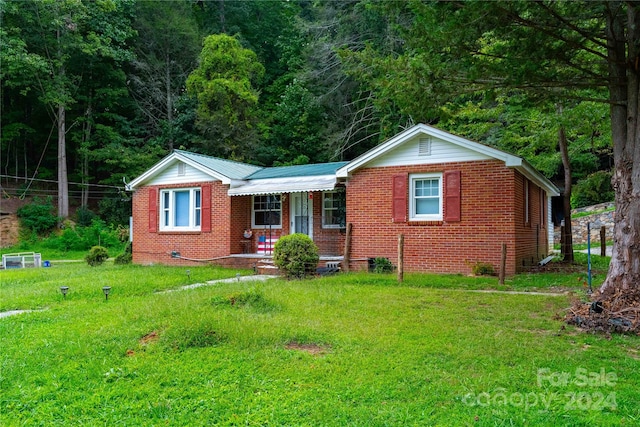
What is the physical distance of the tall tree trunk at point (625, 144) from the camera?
6.55m

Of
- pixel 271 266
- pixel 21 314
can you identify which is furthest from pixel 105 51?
pixel 21 314

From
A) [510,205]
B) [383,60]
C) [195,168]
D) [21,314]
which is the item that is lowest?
[21,314]

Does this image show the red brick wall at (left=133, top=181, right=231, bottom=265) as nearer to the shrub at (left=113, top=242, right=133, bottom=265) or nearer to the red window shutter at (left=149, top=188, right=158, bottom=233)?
the red window shutter at (left=149, top=188, right=158, bottom=233)

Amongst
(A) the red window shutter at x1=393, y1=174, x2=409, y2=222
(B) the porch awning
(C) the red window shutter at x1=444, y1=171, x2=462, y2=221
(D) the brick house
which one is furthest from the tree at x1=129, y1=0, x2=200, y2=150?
(C) the red window shutter at x1=444, y1=171, x2=462, y2=221

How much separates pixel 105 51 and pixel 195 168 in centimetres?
1566

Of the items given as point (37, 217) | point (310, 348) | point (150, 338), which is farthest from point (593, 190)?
point (37, 217)

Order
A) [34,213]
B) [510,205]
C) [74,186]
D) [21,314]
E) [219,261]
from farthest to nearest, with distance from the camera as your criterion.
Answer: [74,186]
[34,213]
[219,261]
[510,205]
[21,314]

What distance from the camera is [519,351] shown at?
4988mm

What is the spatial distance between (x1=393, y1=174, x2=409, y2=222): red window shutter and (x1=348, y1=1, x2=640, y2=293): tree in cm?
435

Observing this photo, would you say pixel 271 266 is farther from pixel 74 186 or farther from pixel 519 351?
pixel 74 186

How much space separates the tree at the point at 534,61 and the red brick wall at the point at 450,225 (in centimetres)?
367

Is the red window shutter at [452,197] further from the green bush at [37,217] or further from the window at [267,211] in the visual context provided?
the green bush at [37,217]

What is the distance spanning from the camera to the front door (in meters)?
14.9

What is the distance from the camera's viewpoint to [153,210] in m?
16.5
